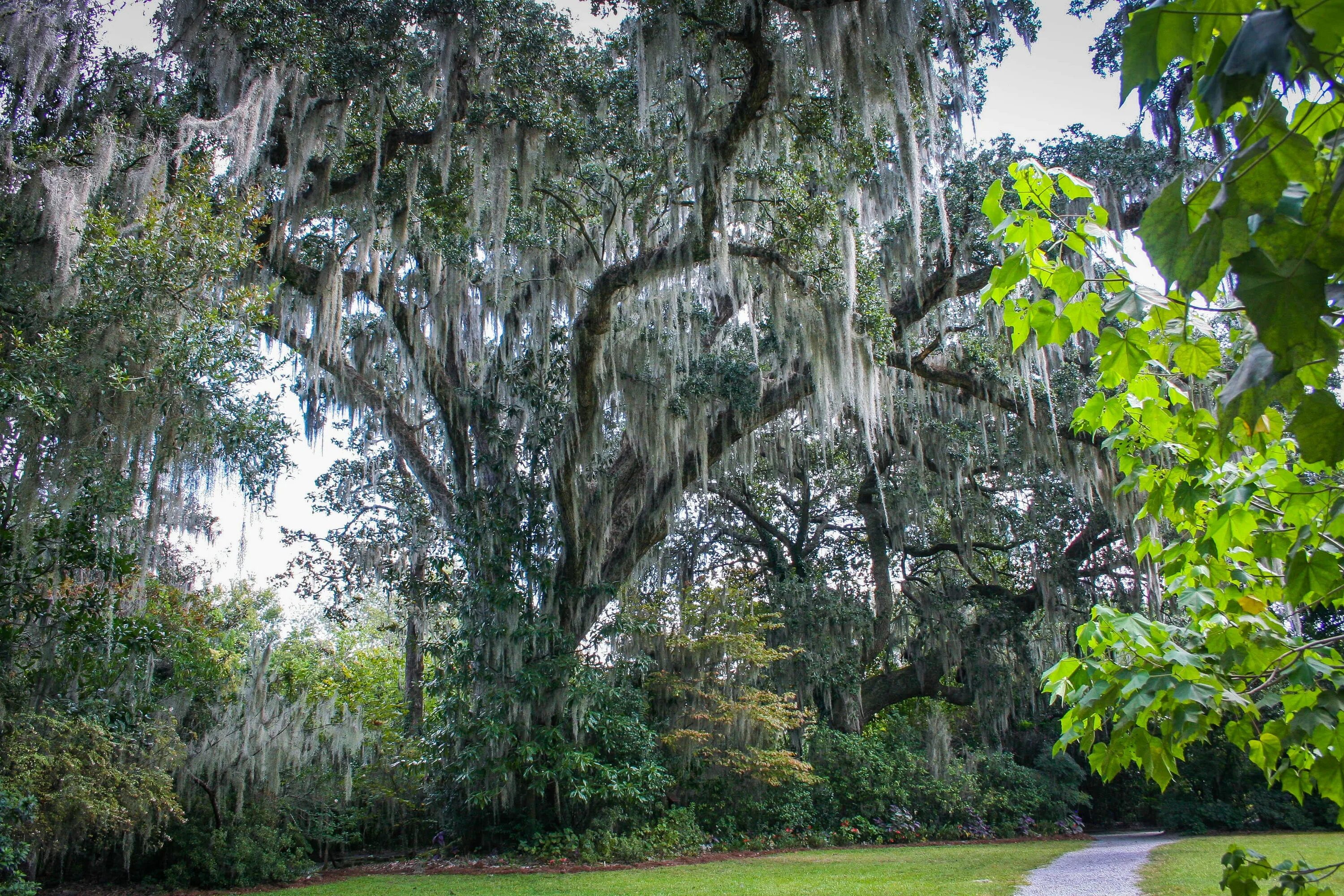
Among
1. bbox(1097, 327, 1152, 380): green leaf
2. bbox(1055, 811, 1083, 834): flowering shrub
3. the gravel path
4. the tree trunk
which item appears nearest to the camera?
bbox(1097, 327, 1152, 380): green leaf

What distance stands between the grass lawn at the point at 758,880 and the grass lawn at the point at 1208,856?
118 centimetres

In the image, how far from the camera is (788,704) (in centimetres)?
1222

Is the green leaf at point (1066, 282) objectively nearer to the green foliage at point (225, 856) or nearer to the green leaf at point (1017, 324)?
the green leaf at point (1017, 324)

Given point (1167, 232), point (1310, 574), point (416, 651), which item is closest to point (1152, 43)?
point (1167, 232)

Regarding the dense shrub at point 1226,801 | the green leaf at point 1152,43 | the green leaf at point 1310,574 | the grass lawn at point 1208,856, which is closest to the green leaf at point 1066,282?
the green leaf at point 1310,574

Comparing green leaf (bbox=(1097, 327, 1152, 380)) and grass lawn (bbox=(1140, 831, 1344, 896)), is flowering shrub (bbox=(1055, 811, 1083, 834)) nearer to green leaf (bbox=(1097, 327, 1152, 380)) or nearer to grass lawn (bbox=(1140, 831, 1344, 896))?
grass lawn (bbox=(1140, 831, 1344, 896))

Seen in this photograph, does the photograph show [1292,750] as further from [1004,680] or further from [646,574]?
[1004,680]

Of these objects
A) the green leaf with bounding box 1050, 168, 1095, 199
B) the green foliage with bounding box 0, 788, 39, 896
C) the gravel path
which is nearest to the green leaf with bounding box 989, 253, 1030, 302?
the green leaf with bounding box 1050, 168, 1095, 199

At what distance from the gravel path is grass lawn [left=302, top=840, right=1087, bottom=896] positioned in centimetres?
21

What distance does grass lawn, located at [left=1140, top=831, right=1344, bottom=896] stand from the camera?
680 centimetres

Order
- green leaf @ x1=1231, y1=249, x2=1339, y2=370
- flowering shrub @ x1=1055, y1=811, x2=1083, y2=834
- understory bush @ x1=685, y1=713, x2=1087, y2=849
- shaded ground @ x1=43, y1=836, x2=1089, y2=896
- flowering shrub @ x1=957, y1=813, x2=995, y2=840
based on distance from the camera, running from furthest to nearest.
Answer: flowering shrub @ x1=1055, y1=811, x2=1083, y2=834 → flowering shrub @ x1=957, y1=813, x2=995, y2=840 → understory bush @ x1=685, y1=713, x2=1087, y2=849 → shaded ground @ x1=43, y1=836, x2=1089, y2=896 → green leaf @ x1=1231, y1=249, x2=1339, y2=370

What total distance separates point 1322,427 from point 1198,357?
0.62 metres

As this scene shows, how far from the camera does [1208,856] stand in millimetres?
9602

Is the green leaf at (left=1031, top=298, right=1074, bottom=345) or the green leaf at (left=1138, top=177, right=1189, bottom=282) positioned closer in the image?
the green leaf at (left=1138, top=177, right=1189, bottom=282)
